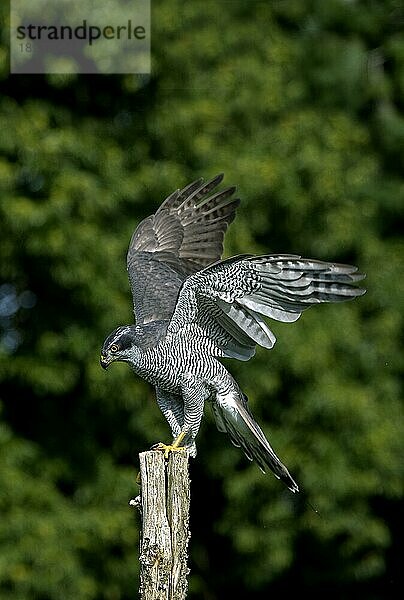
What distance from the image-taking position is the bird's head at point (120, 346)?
4992mm

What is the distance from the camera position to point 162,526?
186 inches

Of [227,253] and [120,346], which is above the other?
[227,253]

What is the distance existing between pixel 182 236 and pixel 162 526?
2107mm

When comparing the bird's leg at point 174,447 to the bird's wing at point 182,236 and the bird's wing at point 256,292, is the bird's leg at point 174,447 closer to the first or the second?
the bird's wing at point 256,292

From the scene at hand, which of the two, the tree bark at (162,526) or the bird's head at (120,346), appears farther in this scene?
the bird's head at (120,346)

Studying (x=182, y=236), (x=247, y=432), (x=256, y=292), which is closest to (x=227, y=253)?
(x=182, y=236)

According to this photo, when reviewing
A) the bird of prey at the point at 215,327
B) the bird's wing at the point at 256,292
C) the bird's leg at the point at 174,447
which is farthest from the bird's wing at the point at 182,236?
the bird's leg at the point at 174,447

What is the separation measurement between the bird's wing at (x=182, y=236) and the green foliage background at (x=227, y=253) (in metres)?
3.13

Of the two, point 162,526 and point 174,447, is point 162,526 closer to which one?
point 162,526

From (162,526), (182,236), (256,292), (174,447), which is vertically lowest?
(162,526)

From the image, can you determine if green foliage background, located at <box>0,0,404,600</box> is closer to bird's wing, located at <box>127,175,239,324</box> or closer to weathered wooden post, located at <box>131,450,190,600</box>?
bird's wing, located at <box>127,175,239,324</box>

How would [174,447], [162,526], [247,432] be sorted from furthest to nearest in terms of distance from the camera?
1. [247,432]
2. [174,447]
3. [162,526]

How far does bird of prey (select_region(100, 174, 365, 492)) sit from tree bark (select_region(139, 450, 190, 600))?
0.15m

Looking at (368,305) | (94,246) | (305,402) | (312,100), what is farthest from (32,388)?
(312,100)
